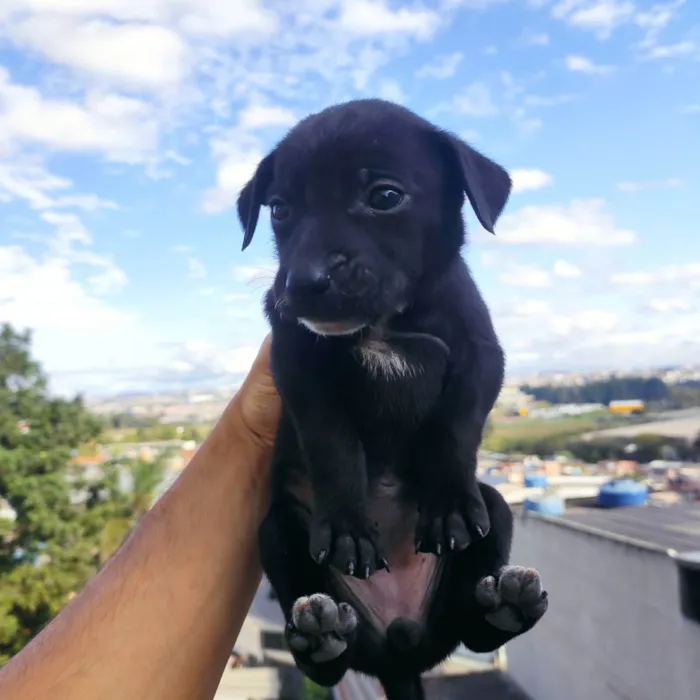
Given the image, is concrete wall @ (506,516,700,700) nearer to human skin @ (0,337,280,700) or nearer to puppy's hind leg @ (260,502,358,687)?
human skin @ (0,337,280,700)

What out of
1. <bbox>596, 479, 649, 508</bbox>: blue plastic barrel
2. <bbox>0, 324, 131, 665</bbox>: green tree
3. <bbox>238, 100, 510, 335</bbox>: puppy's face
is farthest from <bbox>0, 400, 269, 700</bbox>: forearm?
<bbox>0, 324, 131, 665</bbox>: green tree

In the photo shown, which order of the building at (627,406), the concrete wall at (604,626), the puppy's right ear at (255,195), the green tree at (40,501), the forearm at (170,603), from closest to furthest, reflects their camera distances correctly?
1. the puppy's right ear at (255,195)
2. the forearm at (170,603)
3. the concrete wall at (604,626)
4. the building at (627,406)
5. the green tree at (40,501)

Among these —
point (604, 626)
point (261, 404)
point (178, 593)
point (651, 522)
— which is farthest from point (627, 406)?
point (178, 593)

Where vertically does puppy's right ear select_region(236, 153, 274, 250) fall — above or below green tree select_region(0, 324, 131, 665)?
above

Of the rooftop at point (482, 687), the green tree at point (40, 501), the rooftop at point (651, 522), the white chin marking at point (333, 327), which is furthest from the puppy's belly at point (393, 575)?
the green tree at point (40, 501)

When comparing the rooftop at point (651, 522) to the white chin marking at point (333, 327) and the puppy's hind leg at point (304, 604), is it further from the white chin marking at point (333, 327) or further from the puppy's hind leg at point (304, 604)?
the white chin marking at point (333, 327)

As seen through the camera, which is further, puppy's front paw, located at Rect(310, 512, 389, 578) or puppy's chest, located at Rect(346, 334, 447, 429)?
puppy's chest, located at Rect(346, 334, 447, 429)

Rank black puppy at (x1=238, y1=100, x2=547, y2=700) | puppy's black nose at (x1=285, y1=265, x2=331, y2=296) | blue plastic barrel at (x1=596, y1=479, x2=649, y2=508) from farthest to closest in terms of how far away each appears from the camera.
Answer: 1. blue plastic barrel at (x1=596, y1=479, x2=649, y2=508)
2. black puppy at (x1=238, y1=100, x2=547, y2=700)
3. puppy's black nose at (x1=285, y1=265, x2=331, y2=296)
